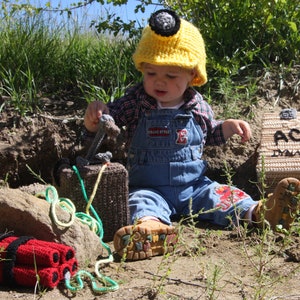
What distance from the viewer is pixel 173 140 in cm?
374

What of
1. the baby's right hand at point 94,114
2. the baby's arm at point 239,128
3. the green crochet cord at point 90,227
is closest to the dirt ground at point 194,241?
the green crochet cord at point 90,227

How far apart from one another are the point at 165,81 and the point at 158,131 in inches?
12.0

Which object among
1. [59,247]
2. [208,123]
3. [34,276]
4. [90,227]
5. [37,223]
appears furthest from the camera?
[208,123]

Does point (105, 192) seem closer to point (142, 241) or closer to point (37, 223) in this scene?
point (142, 241)

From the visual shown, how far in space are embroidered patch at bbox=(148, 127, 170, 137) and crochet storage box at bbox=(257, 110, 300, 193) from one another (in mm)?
616

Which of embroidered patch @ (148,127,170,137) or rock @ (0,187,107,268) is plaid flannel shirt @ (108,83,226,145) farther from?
rock @ (0,187,107,268)

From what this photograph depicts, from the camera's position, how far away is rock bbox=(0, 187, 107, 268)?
2.77 metres

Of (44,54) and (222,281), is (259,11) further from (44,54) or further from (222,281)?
(222,281)

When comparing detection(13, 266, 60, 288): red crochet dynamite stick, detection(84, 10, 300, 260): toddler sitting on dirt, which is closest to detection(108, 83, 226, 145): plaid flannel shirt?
detection(84, 10, 300, 260): toddler sitting on dirt

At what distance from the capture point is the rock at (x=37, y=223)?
2.77 metres

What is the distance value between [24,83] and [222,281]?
8.73 ft

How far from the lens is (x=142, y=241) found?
3033 millimetres

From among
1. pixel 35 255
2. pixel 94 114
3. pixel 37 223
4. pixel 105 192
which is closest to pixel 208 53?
pixel 94 114

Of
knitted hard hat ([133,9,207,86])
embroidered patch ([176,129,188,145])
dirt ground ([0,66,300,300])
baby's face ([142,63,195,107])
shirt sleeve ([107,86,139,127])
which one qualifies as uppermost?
knitted hard hat ([133,9,207,86])
